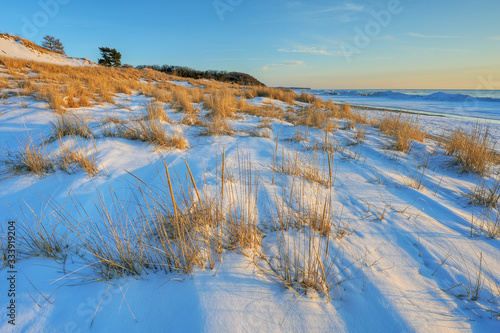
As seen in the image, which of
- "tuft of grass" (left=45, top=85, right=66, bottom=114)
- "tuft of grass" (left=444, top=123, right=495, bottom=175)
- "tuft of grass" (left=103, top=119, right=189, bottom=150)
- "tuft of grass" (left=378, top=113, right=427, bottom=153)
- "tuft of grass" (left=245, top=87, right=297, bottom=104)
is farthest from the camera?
"tuft of grass" (left=245, top=87, right=297, bottom=104)

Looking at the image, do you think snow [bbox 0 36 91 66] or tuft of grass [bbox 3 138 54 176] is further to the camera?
snow [bbox 0 36 91 66]

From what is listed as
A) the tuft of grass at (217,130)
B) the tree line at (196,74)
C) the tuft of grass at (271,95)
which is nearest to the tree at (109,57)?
the tree line at (196,74)

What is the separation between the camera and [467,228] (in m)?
1.71

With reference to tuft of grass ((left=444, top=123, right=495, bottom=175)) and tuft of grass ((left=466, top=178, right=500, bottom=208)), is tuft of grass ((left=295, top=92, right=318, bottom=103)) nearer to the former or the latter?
tuft of grass ((left=444, top=123, right=495, bottom=175))

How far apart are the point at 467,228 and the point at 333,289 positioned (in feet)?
4.83

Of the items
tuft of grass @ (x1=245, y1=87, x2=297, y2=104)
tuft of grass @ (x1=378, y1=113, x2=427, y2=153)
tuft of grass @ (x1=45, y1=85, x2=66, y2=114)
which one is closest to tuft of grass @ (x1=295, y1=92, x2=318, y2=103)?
tuft of grass @ (x1=245, y1=87, x2=297, y2=104)

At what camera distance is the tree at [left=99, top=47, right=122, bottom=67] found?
28781 mm

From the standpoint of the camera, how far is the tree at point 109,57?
2878 centimetres

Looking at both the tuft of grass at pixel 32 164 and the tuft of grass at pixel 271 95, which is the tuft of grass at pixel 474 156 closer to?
the tuft of grass at pixel 32 164

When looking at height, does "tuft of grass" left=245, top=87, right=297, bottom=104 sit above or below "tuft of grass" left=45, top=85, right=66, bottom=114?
above

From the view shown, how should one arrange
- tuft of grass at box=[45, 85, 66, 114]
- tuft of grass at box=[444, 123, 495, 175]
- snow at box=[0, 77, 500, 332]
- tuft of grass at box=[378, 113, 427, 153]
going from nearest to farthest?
snow at box=[0, 77, 500, 332] → tuft of grass at box=[444, 123, 495, 175] → tuft of grass at box=[378, 113, 427, 153] → tuft of grass at box=[45, 85, 66, 114]

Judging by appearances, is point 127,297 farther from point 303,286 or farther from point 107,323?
point 303,286

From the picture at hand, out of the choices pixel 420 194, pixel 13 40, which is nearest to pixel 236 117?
pixel 420 194

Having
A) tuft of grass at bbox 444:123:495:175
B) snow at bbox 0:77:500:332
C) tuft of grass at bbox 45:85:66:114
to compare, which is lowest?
snow at bbox 0:77:500:332
